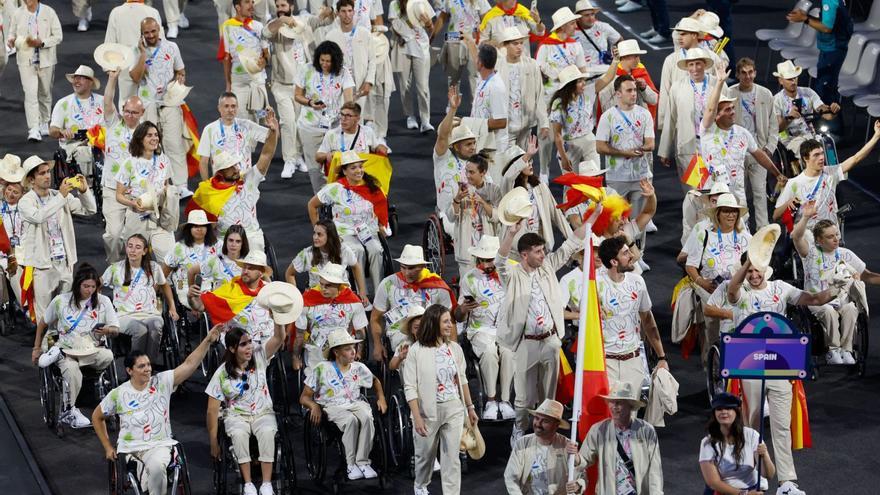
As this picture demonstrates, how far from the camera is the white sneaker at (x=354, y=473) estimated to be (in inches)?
555

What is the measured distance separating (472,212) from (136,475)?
3.96m

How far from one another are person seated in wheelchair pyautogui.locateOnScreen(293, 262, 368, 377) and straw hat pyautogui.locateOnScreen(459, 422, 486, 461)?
4.51 ft

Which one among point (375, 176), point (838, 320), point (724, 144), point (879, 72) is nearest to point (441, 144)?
point (375, 176)

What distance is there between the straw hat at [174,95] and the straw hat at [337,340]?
542cm

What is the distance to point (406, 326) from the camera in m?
14.1

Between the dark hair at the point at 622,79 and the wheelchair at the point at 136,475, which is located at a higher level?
the dark hair at the point at 622,79

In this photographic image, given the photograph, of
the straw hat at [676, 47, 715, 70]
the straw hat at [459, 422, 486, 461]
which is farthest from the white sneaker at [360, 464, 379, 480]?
the straw hat at [676, 47, 715, 70]

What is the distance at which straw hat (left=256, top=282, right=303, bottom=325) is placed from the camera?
1405 centimetres

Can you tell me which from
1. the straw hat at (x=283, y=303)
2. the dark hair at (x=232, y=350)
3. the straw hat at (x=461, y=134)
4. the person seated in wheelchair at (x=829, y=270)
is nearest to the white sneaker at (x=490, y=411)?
the straw hat at (x=283, y=303)

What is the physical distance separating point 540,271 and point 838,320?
289 centimetres

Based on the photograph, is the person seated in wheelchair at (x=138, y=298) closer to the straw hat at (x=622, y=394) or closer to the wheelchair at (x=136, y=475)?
the wheelchair at (x=136, y=475)

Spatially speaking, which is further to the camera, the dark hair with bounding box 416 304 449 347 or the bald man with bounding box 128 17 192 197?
the bald man with bounding box 128 17 192 197

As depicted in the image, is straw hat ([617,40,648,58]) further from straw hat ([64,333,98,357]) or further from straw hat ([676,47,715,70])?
straw hat ([64,333,98,357])

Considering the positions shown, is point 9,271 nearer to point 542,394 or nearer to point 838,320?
point 542,394
